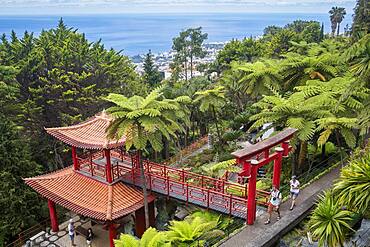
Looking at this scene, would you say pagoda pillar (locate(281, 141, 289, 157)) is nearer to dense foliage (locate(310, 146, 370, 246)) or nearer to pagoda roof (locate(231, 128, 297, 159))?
pagoda roof (locate(231, 128, 297, 159))

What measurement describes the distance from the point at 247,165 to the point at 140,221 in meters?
6.15

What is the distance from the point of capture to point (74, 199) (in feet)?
46.9

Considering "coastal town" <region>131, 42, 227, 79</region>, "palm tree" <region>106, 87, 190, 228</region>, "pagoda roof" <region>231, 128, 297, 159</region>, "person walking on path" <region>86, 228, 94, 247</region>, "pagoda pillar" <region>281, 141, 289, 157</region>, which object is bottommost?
"coastal town" <region>131, 42, 227, 79</region>

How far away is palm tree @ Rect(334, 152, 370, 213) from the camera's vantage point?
25.8 feet

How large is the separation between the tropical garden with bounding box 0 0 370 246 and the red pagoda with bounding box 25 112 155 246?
1.51 metres

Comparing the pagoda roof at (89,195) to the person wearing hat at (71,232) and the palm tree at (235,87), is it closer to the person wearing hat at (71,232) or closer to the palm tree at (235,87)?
the person wearing hat at (71,232)

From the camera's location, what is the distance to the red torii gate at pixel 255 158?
1047cm

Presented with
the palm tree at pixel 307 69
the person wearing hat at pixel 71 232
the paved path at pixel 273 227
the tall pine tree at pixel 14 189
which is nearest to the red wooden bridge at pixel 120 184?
the paved path at pixel 273 227

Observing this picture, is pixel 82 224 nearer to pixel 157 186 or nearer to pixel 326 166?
pixel 157 186

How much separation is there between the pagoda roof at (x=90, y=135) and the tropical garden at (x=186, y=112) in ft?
4.76

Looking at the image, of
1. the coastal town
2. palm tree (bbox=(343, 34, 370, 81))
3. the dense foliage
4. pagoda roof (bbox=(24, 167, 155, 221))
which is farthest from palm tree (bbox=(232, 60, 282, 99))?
the coastal town

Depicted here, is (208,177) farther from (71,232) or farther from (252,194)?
(71,232)

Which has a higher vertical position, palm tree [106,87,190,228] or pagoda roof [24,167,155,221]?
palm tree [106,87,190,228]

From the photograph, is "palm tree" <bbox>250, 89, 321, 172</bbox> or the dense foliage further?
"palm tree" <bbox>250, 89, 321, 172</bbox>
